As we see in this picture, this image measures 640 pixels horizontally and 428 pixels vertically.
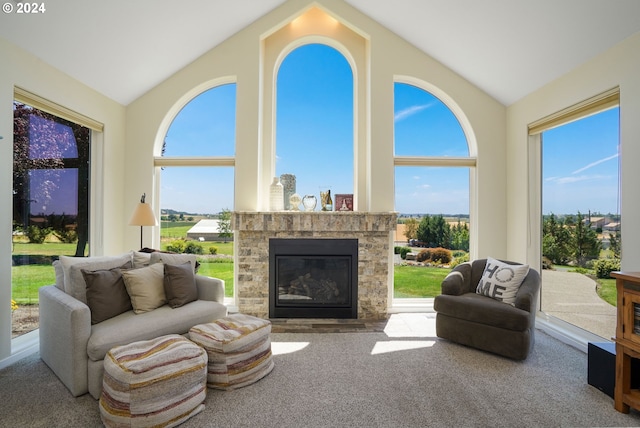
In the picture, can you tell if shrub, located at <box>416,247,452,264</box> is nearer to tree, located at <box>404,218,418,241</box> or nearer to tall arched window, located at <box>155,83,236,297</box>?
tree, located at <box>404,218,418,241</box>

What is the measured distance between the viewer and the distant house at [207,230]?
14.7 feet

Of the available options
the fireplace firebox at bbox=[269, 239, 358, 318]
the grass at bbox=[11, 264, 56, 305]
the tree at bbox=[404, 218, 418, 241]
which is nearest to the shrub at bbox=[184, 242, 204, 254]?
the fireplace firebox at bbox=[269, 239, 358, 318]

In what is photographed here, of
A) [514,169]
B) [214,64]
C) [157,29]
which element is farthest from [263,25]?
[514,169]

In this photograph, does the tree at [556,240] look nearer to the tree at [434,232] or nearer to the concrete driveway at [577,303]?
the concrete driveway at [577,303]

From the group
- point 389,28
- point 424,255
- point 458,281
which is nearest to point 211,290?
point 458,281

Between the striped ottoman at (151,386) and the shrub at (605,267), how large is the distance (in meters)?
3.71

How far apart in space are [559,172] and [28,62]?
553 cm

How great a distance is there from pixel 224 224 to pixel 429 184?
2.95m

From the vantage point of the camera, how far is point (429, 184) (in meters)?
4.52

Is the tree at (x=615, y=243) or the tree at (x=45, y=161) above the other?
the tree at (x=45, y=161)

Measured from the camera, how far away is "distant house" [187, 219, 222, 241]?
4488mm

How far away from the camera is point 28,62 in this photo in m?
2.92

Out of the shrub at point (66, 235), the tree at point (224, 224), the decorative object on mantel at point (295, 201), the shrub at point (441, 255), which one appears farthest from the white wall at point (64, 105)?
the shrub at point (441, 255)

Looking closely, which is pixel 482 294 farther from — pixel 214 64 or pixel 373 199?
pixel 214 64
